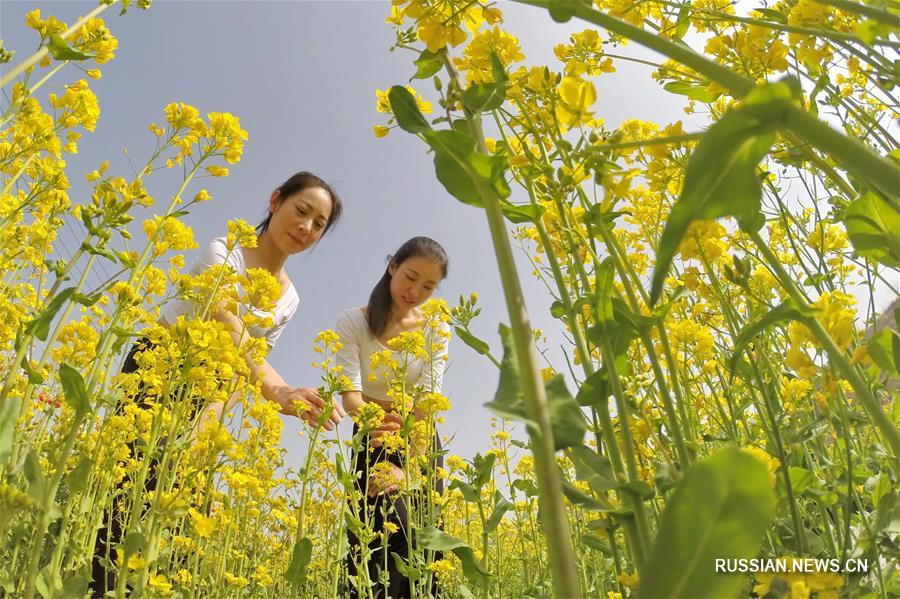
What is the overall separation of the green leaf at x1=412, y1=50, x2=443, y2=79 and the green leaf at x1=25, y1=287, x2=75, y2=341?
82cm

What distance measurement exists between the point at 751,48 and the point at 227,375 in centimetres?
159

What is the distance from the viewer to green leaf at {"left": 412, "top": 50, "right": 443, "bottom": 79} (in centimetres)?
83

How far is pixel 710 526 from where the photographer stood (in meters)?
0.40

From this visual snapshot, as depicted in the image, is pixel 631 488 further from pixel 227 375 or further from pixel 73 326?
pixel 73 326

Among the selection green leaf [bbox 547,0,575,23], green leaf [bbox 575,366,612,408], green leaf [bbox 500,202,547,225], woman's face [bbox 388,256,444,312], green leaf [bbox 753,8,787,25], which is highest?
woman's face [bbox 388,256,444,312]

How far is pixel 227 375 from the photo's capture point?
63.7 inches

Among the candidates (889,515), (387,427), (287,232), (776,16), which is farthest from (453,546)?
(287,232)

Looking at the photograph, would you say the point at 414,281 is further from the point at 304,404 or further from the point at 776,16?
the point at 776,16

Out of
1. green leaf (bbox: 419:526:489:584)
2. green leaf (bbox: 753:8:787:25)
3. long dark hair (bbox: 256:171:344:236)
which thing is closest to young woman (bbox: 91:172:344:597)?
long dark hair (bbox: 256:171:344:236)

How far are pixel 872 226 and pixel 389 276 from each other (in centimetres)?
408

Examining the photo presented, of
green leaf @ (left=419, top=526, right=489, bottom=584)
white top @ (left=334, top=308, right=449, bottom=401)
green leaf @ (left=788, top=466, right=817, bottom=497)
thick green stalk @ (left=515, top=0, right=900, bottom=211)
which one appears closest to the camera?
thick green stalk @ (left=515, top=0, right=900, bottom=211)

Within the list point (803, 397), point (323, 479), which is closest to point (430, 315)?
point (323, 479)

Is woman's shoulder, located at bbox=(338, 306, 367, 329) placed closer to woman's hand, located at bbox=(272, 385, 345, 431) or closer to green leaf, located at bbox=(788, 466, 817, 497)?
woman's hand, located at bbox=(272, 385, 345, 431)

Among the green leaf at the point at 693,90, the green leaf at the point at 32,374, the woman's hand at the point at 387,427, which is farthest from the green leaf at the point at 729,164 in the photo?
the woman's hand at the point at 387,427
